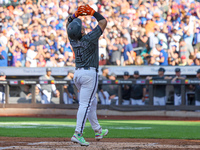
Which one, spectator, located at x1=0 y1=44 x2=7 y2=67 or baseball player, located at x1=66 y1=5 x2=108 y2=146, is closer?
baseball player, located at x1=66 y1=5 x2=108 y2=146

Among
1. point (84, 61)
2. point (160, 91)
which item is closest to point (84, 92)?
point (84, 61)

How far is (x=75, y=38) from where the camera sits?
5.49m

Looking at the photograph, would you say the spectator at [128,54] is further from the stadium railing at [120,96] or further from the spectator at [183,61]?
the spectator at [183,61]

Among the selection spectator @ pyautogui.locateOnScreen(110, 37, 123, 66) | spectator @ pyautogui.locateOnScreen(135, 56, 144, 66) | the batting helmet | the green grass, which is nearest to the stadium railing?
spectator @ pyautogui.locateOnScreen(135, 56, 144, 66)

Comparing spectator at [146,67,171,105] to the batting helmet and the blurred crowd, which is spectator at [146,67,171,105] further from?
the batting helmet

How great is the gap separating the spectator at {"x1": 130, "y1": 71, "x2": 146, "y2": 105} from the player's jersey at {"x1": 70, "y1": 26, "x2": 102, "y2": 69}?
328 inches

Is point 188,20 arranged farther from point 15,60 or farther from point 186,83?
point 15,60

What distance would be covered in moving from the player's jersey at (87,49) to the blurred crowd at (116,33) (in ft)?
31.0

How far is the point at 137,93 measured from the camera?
45.4ft

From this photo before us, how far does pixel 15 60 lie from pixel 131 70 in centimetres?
518

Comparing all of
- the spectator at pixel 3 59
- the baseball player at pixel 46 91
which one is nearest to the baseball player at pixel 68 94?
the baseball player at pixel 46 91

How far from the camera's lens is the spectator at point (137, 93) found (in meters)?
13.8

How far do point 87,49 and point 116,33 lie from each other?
453 inches

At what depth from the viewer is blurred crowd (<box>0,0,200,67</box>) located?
1540 cm
